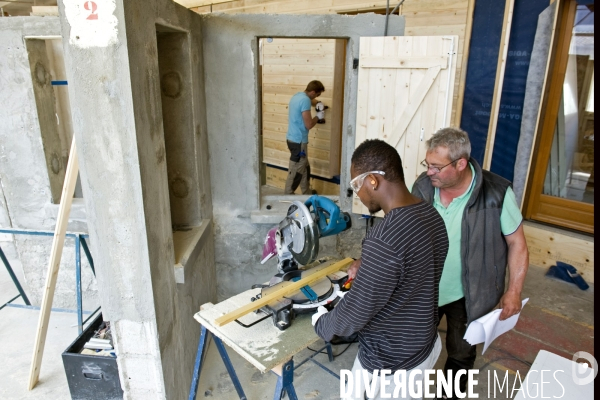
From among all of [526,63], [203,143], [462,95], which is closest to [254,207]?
[203,143]

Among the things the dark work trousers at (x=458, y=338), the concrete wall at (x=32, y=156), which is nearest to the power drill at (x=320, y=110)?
the concrete wall at (x=32, y=156)

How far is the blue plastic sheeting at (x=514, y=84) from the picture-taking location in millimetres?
4438

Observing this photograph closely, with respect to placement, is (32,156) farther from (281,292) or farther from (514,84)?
(514,84)

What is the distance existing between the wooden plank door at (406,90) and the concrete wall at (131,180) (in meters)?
1.52

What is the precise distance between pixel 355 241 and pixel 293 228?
210 centimetres

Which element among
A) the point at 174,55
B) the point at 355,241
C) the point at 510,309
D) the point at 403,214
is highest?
the point at 174,55

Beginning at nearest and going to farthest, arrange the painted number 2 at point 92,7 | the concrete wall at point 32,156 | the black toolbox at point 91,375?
1. the painted number 2 at point 92,7
2. the black toolbox at point 91,375
3. the concrete wall at point 32,156

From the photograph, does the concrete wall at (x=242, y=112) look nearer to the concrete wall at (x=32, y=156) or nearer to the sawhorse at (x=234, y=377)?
the concrete wall at (x=32, y=156)

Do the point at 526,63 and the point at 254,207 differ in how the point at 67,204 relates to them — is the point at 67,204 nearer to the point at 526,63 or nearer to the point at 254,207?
the point at 254,207

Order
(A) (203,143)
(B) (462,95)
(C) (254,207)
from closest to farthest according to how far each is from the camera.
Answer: (A) (203,143)
(C) (254,207)
(B) (462,95)

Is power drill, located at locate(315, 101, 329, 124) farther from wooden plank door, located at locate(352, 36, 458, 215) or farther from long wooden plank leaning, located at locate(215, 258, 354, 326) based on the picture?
long wooden plank leaning, located at locate(215, 258, 354, 326)

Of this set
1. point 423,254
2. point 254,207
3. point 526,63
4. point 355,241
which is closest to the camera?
point 423,254

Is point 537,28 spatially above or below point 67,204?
above

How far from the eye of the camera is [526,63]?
179 inches
